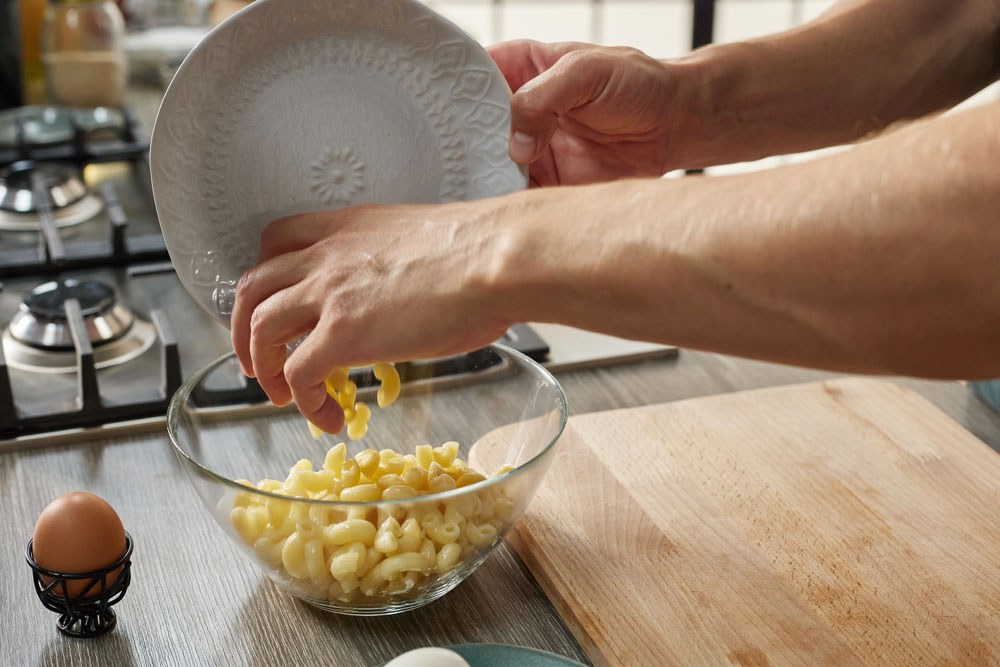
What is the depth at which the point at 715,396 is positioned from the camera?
117 centimetres

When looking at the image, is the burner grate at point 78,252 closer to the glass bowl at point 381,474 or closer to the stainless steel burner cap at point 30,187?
the stainless steel burner cap at point 30,187

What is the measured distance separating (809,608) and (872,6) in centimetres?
69

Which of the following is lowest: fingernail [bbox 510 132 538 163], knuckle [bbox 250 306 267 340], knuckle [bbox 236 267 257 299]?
knuckle [bbox 250 306 267 340]

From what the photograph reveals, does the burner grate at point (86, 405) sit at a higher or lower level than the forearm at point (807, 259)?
lower

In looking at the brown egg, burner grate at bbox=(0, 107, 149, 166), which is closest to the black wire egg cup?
the brown egg

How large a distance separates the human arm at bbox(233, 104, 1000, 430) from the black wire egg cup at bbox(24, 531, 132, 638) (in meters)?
0.20

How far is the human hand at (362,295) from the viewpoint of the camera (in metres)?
0.72

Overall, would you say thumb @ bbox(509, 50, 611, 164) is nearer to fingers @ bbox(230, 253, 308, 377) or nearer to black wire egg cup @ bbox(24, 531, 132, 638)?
fingers @ bbox(230, 253, 308, 377)

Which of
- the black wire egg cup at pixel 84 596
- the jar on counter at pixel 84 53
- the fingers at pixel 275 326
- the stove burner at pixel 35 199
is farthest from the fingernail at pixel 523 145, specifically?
the jar on counter at pixel 84 53

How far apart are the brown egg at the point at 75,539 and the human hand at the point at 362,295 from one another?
0.16 meters

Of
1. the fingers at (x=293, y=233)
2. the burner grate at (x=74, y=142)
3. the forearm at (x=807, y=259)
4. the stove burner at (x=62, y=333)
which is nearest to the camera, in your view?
the forearm at (x=807, y=259)

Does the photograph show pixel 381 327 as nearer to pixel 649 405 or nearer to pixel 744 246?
pixel 744 246

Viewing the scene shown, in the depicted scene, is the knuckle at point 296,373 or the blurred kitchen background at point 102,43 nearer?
the knuckle at point 296,373

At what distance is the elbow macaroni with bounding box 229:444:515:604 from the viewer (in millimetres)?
764
